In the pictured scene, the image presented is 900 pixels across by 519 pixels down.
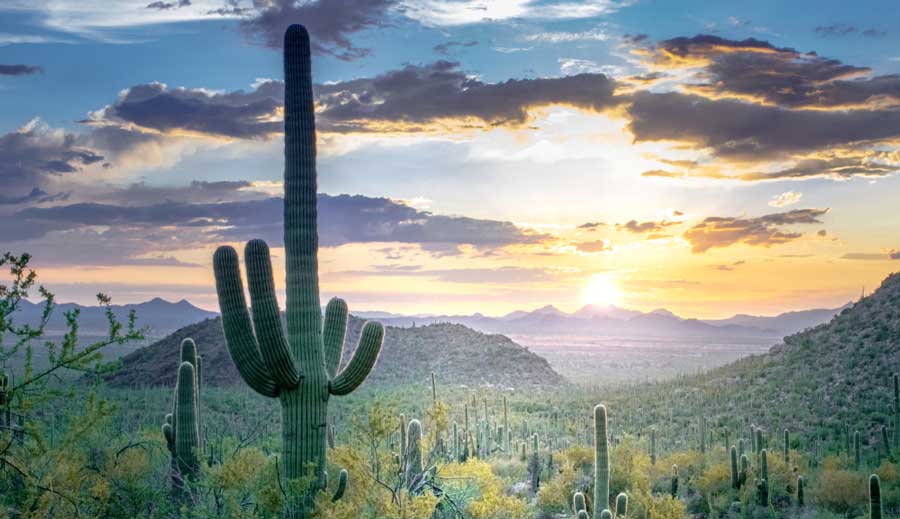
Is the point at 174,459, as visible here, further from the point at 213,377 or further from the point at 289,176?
the point at 213,377

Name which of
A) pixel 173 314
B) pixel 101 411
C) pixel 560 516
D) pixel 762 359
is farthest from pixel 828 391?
pixel 173 314

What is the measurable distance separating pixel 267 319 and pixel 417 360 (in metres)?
50.2

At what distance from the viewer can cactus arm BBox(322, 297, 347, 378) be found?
1212 cm

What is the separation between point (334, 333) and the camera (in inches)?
494

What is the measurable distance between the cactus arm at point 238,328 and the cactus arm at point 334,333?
144 centimetres

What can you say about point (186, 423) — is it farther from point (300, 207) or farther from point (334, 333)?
point (300, 207)

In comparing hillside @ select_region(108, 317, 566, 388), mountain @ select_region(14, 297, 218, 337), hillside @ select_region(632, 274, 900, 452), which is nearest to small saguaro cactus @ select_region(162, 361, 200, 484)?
hillside @ select_region(632, 274, 900, 452)

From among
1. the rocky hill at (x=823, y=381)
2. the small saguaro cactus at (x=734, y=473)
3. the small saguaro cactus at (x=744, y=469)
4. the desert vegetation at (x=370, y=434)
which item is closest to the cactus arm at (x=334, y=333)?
the desert vegetation at (x=370, y=434)

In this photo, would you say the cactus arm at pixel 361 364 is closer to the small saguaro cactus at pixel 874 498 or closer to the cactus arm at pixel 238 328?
the cactus arm at pixel 238 328

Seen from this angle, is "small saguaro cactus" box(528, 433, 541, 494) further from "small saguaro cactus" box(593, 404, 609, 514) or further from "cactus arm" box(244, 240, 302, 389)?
"cactus arm" box(244, 240, 302, 389)

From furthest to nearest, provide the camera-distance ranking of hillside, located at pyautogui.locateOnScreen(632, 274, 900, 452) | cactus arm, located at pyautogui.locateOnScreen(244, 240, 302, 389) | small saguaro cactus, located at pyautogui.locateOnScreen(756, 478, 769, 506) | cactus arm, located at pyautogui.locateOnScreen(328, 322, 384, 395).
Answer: hillside, located at pyautogui.locateOnScreen(632, 274, 900, 452), small saguaro cactus, located at pyautogui.locateOnScreen(756, 478, 769, 506), cactus arm, located at pyautogui.locateOnScreen(328, 322, 384, 395), cactus arm, located at pyautogui.locateOnScreen(244, 240, 302, 389)

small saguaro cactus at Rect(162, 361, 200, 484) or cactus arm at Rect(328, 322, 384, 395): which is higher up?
cactus arm at Rect(328, 322, 384, 395)

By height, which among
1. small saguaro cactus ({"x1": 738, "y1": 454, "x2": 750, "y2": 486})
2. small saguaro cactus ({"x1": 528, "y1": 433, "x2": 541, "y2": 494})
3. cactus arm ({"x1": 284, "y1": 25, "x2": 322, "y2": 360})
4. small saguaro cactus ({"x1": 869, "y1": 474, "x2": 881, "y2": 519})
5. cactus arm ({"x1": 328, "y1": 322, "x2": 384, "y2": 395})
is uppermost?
cactus arm ({"x1": 284, "y1": 25, "x2": 322, "y2": 360})

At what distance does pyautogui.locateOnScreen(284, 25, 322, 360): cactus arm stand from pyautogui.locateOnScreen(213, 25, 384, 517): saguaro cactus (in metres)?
0.01
